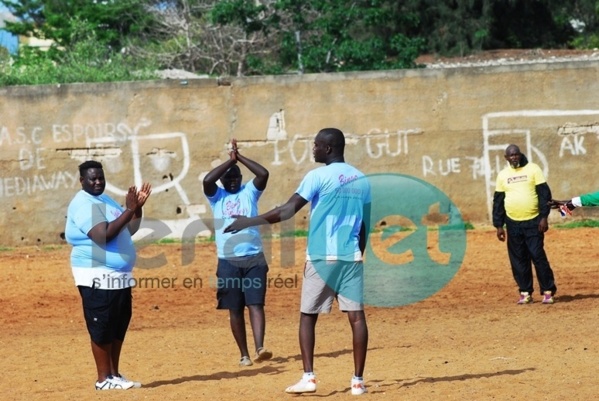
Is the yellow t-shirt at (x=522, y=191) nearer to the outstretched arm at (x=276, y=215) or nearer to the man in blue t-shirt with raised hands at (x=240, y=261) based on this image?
the man in blue t-shirt with raised hands at (x=240, y=261)

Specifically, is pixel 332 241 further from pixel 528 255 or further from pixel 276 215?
pixel 528 255

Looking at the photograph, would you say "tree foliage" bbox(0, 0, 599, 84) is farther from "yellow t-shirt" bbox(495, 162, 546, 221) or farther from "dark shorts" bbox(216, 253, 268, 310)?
"dark shorts" bbox(216, 253, 268, 310)

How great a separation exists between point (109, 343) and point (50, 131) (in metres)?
9.83

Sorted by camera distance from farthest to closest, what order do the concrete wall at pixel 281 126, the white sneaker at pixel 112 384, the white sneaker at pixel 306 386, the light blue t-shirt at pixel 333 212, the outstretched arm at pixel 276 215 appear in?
the concrete wall at pixel 281 126
the white sneaker at pixel 112 384
the white sneaker at pixel 306 386
the light blue t-shirt at pixel 333 212
the outstretched arm at pixel 276 215

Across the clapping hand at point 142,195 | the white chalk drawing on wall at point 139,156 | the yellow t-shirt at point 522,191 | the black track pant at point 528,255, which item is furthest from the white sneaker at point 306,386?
the white chalk drawing on wall at point 139,156

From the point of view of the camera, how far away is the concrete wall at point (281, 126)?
56.5 ft

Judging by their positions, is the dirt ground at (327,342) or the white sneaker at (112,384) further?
the white sneaker at (112,384)

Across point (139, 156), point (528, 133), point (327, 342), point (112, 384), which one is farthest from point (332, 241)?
point (528, 133)

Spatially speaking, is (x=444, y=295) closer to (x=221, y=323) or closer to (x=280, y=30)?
(x=221, y=323)

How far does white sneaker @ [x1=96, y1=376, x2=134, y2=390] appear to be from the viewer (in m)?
8.03

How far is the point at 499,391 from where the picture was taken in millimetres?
7453

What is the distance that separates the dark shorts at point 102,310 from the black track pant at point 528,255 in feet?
17.4

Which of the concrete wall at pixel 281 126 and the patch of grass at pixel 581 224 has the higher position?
the concrete wall at pixel 281 126

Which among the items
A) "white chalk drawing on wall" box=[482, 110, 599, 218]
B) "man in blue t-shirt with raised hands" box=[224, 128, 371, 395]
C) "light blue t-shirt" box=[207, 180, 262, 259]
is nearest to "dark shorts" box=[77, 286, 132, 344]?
"man in blue t-shirt with raised hands" box=[224, 128, 371, 395]
